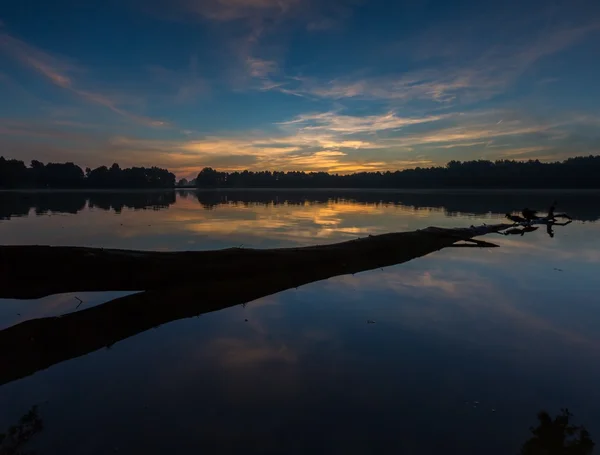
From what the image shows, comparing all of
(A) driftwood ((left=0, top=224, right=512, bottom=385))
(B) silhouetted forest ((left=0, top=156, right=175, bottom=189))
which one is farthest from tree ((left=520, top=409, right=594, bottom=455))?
(B) silhouetted forest ((left=0, top=156, right=175, bottom=189))

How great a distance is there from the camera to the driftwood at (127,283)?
7.28m

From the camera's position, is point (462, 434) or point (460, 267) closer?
point (462, 434)

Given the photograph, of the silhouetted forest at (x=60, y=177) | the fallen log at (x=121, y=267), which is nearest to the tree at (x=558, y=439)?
the fallen log at (x=121, y=267)

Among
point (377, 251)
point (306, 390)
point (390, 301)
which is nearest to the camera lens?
point (306, 390)

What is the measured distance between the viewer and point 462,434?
4.66 m

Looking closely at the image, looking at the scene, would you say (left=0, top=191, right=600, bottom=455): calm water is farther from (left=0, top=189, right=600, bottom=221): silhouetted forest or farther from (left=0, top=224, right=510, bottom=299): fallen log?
(left=0, top=189, right=600, bottom=221): silhouetted forest

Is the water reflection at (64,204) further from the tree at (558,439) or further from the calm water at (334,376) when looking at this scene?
the tree at (558,439)

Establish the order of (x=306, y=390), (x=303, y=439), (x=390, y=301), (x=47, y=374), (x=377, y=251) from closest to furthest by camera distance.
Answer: (x=303, y=439)
(x=306, y=390)
(x=47, y=374)
(x=390, y=301)
(x=377, y=251)

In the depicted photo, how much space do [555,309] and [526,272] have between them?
4.75 metres

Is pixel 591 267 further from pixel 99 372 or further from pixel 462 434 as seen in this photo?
pixel 99 372

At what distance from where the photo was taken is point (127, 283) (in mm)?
10164

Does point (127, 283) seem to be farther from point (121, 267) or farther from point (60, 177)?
point (60, 177)

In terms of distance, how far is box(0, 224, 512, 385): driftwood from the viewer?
7285 millimetres

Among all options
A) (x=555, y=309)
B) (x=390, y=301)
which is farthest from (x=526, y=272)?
(x=390, y=301)
